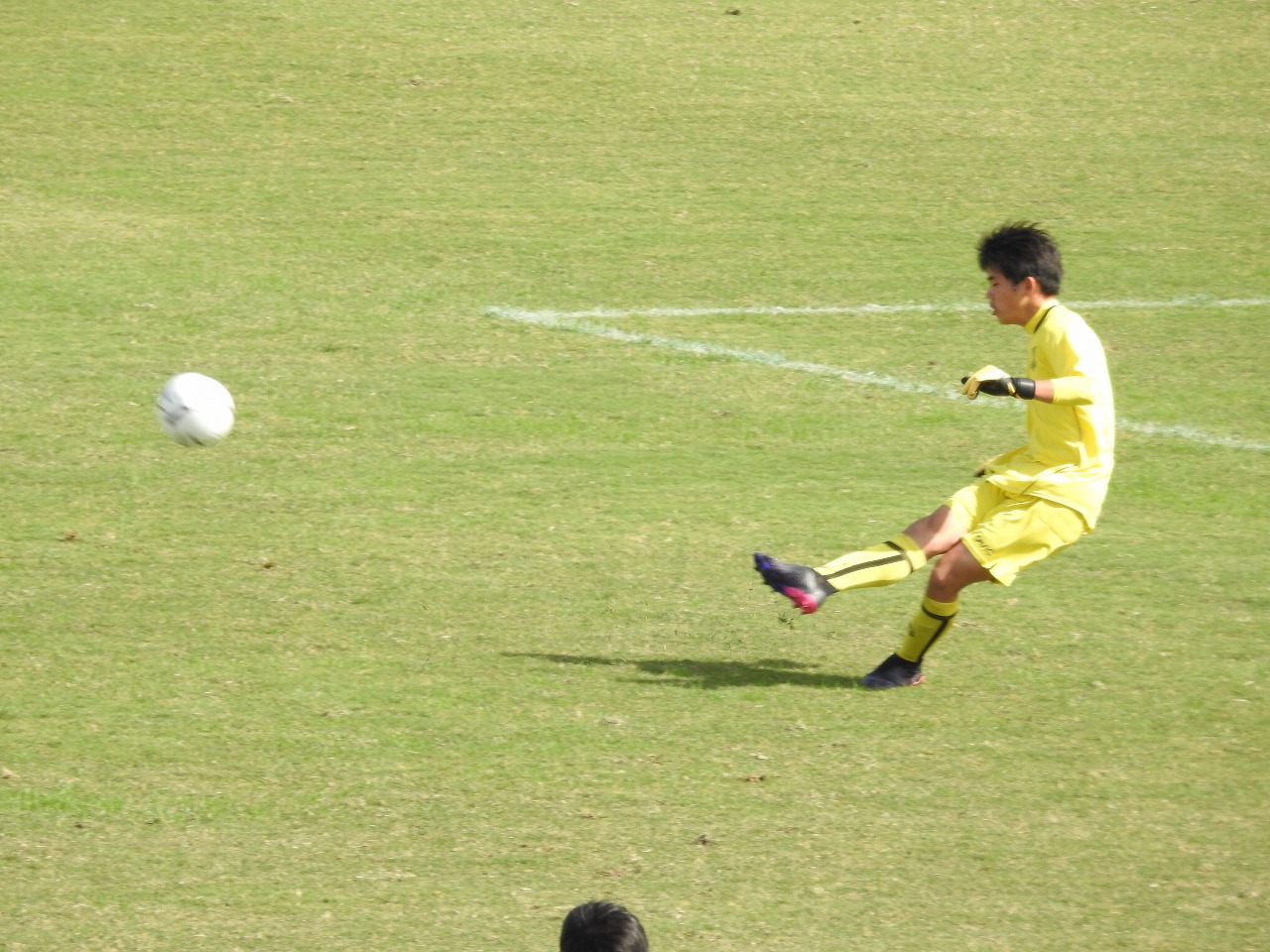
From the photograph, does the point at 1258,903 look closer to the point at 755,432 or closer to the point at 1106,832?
the point at 1106,832

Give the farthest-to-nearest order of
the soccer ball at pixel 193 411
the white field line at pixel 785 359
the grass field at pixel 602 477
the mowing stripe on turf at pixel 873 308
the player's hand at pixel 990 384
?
1. the mowing stripe on turf at pixel 873 308
2. the white field line at pixel 785 359
3. the soccer ball at pixel 193 411
4. the player's hand at pixel 990 384
5. the grass field at pixel 602 477

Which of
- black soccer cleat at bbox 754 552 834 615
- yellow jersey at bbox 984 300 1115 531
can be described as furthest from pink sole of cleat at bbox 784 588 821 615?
yellow jersey at bbox 984 300 1115 531

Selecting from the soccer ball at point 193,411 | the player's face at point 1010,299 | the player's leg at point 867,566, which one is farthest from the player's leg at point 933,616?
the soccer ball at point 193,411

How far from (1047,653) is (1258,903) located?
211 centimetres

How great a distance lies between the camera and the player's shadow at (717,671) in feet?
24.5

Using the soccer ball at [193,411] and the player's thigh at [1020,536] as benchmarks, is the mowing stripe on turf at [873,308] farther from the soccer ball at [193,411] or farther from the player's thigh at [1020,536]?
the player's thigh at [1020,536]

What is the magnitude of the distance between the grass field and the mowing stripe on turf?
2.5 inches

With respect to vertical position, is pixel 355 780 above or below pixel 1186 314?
below

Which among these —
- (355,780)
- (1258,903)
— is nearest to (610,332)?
(355,780)

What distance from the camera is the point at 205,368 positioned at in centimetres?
1131

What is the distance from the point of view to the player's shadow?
747 centimetres

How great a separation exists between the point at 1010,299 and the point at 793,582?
4.87 ft

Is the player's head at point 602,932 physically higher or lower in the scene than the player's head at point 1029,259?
lower

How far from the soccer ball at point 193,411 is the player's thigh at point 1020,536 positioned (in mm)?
3878
